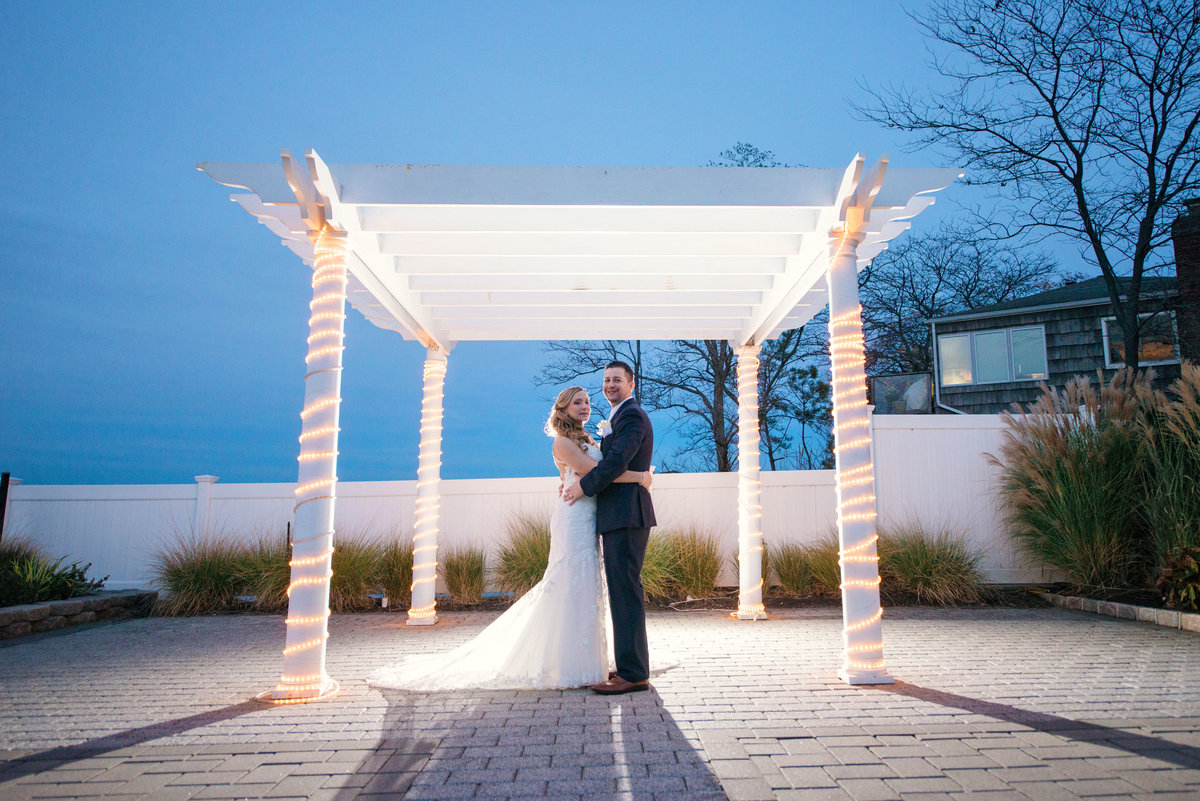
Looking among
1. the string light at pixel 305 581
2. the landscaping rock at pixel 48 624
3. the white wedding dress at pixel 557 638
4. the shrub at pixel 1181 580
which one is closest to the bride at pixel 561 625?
the white wedding dress at pixel 557 638

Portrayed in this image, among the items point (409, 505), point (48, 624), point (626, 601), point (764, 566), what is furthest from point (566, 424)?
point (48, 624)

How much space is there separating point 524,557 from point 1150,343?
14562mm

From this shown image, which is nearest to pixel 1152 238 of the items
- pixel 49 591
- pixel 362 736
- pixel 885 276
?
pixel 885 276

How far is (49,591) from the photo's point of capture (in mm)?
6770

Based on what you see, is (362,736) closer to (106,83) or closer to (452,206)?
(452,206)

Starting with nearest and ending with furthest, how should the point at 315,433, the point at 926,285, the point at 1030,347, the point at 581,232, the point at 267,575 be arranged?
the point at 315,433, the point at 581,232, the point at 267,575, the point at 1030,347, the point at 926,285

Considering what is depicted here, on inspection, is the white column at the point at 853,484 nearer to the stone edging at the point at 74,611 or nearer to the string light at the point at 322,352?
the string light at the point at 322,352

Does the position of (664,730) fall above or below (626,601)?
below

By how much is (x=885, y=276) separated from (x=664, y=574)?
15.4 meters

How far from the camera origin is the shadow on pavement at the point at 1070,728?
2.53 metres

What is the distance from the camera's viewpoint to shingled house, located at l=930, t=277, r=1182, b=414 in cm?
1387

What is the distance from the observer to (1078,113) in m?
10.4

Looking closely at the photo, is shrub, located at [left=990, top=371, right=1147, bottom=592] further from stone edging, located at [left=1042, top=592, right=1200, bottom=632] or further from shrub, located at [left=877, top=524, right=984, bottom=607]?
shrub, located at [left=877, top=524, right=984, bottom=607]

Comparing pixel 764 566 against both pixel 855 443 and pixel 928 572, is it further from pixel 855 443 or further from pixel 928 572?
pixel 855 443
